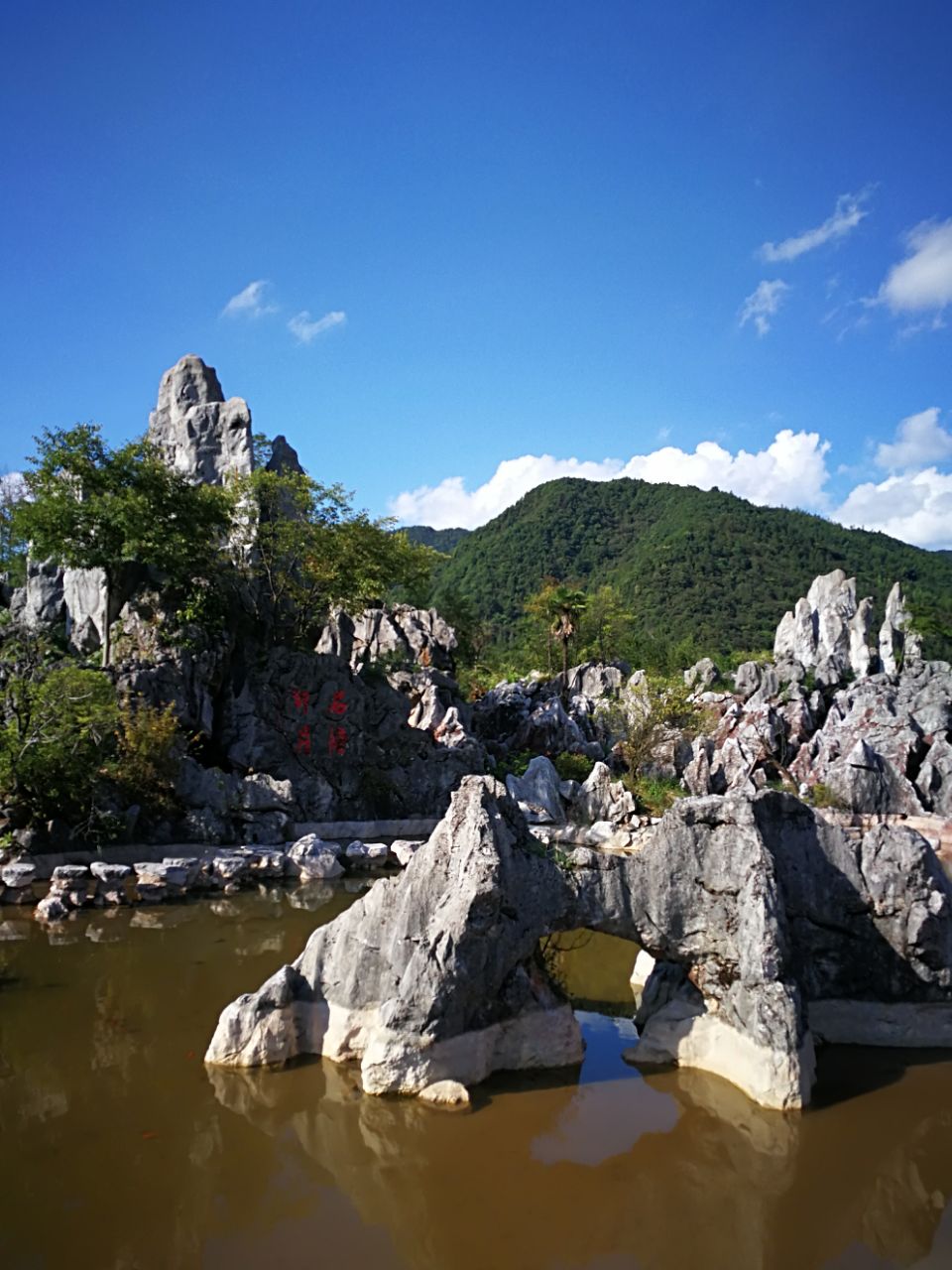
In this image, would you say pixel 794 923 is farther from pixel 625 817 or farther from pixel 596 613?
pixel 596 613

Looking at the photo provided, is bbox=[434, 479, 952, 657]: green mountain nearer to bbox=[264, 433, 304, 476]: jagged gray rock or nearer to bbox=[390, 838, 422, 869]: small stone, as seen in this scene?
bbox=[264, 433, 304, 476]: jagged gray rock

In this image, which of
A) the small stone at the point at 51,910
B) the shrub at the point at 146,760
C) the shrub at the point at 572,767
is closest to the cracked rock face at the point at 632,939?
the small stone at the point at 51,910

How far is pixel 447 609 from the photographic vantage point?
53.6 meters

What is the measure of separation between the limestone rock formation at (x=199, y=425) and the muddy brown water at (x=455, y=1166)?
98.3 feet

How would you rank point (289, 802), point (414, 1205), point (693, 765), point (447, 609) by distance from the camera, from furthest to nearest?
1. point (447, 609)
2. point (693, 765)
3. point (289, 802)
4. point (414, 1205)

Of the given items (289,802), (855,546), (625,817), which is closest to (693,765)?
(625,817)

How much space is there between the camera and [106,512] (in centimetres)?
2338

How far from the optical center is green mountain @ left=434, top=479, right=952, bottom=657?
79.7 meters

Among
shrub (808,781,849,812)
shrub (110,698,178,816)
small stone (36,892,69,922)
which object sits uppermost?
shrub (110,698,178,816)

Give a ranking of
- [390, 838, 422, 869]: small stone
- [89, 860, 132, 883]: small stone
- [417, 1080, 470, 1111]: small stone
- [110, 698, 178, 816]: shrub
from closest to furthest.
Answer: [417, 1080, 470, 1111]: small stone, [89, 860, 132, 883]: small stone, [110, 698, 178, 816]: shrub, [390, 838, 422, 869]: small stone

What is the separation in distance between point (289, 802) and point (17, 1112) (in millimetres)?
14709

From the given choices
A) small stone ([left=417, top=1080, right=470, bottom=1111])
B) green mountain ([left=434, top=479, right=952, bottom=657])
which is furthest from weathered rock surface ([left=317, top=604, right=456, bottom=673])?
green mountain ([left=434, top=479, right=952, bottom=657])

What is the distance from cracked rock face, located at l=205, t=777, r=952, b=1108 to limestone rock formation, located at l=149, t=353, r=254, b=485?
2935cm

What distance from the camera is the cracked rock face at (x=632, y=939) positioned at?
27.7 ft
